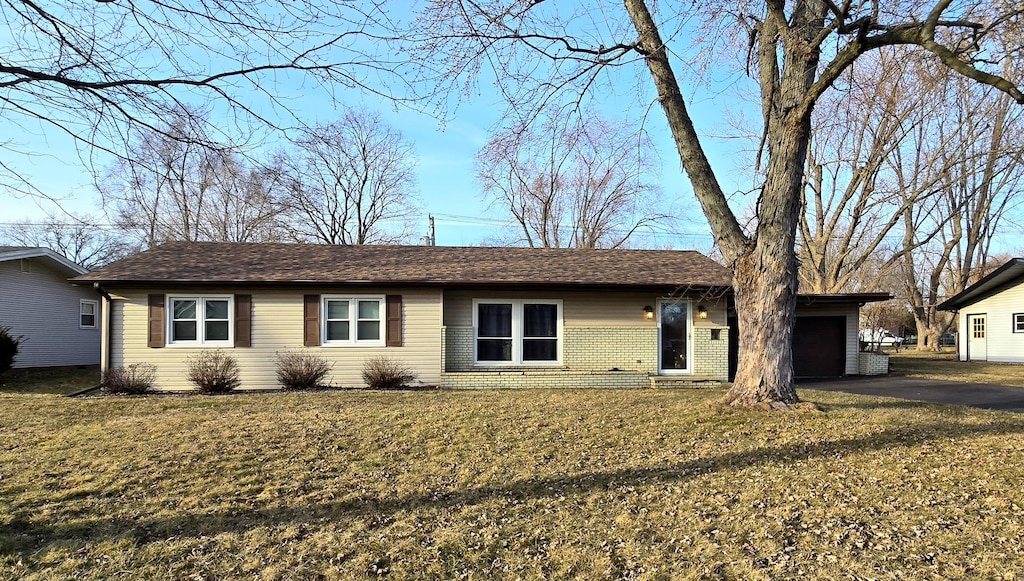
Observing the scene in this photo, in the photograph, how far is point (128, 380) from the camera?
39.2 ft

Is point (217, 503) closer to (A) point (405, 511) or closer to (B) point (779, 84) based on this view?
(A) point (405, 511)

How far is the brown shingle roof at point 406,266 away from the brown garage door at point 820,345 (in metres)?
4.00

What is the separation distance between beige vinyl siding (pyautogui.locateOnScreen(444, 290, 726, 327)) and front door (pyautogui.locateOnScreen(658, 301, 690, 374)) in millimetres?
264

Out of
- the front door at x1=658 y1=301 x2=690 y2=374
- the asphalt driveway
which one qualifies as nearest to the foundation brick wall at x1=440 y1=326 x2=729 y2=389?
the front door at x1=658 y1=301 x2=690 y2=374

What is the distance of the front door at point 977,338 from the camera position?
23359mm

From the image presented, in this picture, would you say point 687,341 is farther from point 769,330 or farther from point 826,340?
point 769,330

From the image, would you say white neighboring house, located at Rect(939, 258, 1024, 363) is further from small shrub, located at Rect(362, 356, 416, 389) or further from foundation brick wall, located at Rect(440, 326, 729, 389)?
small shrub, located at Rect(362, 356, 416, 389)

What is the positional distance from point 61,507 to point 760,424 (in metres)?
7.37

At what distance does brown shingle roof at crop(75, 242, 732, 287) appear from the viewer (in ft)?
42.9

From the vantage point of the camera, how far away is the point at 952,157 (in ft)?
72.1

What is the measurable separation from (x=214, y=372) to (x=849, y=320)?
17.3 meters

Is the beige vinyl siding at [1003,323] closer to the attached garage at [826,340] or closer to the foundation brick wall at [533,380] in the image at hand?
the attached garage at [826,340]

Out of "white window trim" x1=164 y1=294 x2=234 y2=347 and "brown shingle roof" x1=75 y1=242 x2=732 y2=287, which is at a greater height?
"brown shingle roof" x1=75 y1=242 x2=732 y2=287

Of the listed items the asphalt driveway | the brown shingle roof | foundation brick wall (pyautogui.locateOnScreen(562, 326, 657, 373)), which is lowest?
the asphalt driveway
